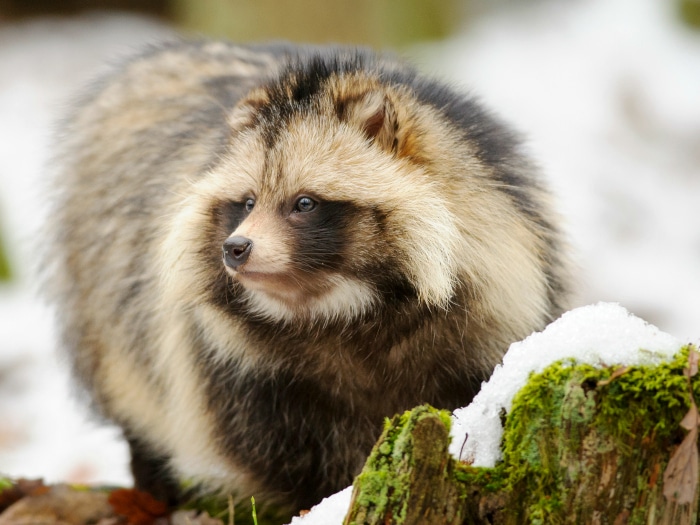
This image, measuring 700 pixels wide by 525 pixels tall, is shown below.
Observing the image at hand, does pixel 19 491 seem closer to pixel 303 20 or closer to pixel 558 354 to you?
pixel 558 354

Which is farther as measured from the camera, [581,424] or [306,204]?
[306,204]

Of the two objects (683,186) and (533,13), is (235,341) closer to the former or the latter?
(683,186)

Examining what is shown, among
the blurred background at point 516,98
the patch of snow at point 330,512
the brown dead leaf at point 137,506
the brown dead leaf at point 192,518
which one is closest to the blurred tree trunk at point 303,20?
the blurred background at point 516,98

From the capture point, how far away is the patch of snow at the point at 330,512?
3029mm

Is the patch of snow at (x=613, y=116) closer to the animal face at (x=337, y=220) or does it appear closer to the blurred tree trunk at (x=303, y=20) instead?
the blurred tree trunk at (x=303, y=20)

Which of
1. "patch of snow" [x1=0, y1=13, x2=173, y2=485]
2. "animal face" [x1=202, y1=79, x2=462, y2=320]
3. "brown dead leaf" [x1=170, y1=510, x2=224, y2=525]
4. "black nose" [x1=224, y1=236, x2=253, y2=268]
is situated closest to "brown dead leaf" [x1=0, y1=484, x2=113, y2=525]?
"brown dead leaf" [x1=170, y1=510, x2=224, y2=525]

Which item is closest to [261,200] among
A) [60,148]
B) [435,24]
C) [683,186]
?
[60,148]

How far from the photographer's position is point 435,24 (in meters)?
14.2

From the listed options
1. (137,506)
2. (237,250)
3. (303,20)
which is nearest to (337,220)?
(237,250)

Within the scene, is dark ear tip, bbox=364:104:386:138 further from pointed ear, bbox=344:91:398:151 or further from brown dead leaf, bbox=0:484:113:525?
brown dead leaf, bbox=0:484:113:525

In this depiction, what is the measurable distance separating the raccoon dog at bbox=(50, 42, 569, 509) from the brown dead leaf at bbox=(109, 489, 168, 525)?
0.40m

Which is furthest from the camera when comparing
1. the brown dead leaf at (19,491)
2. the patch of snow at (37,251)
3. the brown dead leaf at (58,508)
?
the patch of snow at (37,251)

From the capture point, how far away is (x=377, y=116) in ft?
12.5

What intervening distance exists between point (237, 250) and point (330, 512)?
102 centimetres
